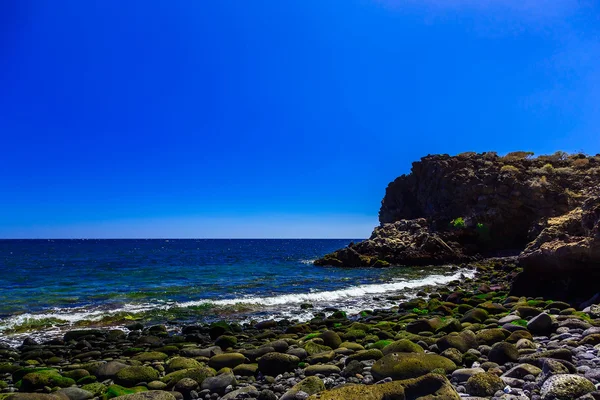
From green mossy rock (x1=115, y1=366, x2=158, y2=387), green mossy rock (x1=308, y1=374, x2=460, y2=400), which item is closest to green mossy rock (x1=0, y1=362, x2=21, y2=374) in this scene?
green mossy rock (x1=115, y1=366, x2=158, y2=387)

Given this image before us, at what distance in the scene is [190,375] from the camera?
8.27m

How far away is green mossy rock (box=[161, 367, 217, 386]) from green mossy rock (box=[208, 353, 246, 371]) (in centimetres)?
80

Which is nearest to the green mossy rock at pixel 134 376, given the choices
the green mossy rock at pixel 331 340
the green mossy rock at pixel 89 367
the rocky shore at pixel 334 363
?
the rocky shore at pixel 334 363

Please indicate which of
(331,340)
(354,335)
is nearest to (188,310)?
(354,335)

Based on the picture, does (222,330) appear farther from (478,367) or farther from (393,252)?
(393,252)

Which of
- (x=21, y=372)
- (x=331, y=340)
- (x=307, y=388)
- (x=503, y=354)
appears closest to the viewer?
(x=307, y=388)

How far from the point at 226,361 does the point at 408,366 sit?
4.25m

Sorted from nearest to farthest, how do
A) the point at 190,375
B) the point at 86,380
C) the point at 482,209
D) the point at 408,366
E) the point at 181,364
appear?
the point at 408,366 → the point at 190,375 → the point at 86,380 → the point at 181,364 → the point at 482,209

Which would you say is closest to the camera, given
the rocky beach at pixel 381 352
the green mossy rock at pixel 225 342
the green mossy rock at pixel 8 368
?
the rocky beach at pixel 381 352

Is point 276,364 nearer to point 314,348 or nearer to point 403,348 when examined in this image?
point 314,348

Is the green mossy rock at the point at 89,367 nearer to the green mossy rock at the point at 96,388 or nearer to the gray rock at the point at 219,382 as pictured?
the green mossy rock at the point at 96,388

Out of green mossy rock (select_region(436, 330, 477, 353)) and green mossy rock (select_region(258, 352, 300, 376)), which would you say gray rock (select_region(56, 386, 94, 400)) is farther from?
green mossy rock (select_region(436, 330, 477, 353))

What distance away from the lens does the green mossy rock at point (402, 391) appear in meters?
5.61

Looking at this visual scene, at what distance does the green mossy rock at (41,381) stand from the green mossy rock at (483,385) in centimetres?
Answer: 771
